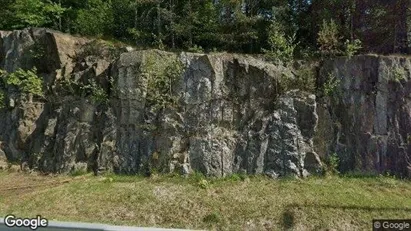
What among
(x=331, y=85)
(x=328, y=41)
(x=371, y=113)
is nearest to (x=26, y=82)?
(x=331, y=85)

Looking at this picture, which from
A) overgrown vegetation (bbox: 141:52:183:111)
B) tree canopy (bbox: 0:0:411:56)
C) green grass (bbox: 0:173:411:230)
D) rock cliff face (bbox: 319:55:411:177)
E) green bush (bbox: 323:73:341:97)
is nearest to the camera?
green grass (bbox: 0:173:411:230)

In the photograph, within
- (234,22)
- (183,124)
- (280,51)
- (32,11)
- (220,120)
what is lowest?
(183,124)

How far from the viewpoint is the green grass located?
6.60 meters

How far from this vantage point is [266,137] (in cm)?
854

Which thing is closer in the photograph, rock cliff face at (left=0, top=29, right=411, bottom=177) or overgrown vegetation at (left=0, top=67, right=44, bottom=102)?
rock cliff face at (left=0, top=29, right=411, bottom=177)

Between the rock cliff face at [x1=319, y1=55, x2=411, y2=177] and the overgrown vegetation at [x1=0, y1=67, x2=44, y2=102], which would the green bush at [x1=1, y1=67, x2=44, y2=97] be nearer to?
the overgrown vegetation at [x1=0, y1=67, x2=44, y2=102]

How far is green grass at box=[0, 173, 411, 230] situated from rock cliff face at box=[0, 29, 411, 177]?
586 mm

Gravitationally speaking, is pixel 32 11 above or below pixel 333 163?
above

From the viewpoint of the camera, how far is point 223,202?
725cm

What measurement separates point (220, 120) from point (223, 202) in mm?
2546

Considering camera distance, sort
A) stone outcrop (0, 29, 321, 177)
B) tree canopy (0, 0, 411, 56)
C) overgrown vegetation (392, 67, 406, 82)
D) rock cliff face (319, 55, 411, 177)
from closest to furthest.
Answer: rock cliff face (319, 55, 411, 177) → stone outcrop (0, 29, 321, 177) → overgrown vegetation (392, 67, 406, 82) → tree canopy (0, 0, 411, 56)

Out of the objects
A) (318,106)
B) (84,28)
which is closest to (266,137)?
(318,106)

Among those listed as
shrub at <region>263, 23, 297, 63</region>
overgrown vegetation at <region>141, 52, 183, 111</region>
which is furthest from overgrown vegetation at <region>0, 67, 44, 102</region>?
shrub at <region>263, 23, 297, 63</region>

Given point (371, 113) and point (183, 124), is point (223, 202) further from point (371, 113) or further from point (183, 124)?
point (371, 113)
